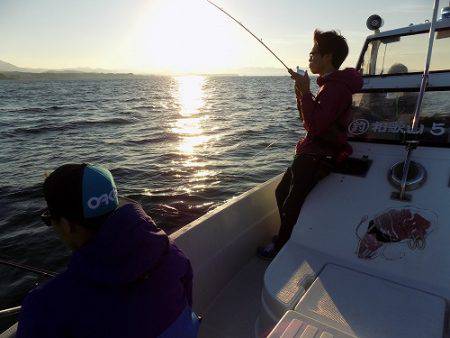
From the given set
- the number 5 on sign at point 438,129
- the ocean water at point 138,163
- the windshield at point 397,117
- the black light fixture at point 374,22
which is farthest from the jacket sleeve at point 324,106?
the ocean water at point 138,163

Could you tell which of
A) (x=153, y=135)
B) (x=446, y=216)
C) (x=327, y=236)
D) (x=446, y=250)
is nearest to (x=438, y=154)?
(x=446, y=216)

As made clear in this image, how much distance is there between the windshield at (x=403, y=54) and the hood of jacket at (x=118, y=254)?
406 centimetres

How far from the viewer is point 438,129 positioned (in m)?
3.28

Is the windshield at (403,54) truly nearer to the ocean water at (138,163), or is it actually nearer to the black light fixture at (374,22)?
the black light fixture at (374,22)

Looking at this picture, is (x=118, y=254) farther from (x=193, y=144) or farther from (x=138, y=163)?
(x=193, y=144)

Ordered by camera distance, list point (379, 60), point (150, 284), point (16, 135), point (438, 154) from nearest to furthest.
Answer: point (150, 284) < point (438, 154) < point (379, 60) < point (16, 135)

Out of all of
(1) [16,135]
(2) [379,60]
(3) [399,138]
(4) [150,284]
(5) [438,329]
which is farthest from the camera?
Result: (1) [16,135]

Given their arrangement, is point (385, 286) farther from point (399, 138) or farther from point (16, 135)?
point (16, 135)

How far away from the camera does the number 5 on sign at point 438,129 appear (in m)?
3.25

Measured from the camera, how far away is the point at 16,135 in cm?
1702

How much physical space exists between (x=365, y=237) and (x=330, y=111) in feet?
3.61

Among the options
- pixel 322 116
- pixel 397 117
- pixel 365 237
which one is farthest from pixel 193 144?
pixel 365 237

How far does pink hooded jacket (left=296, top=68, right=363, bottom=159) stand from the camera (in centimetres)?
303

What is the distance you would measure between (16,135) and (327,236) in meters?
18.1
